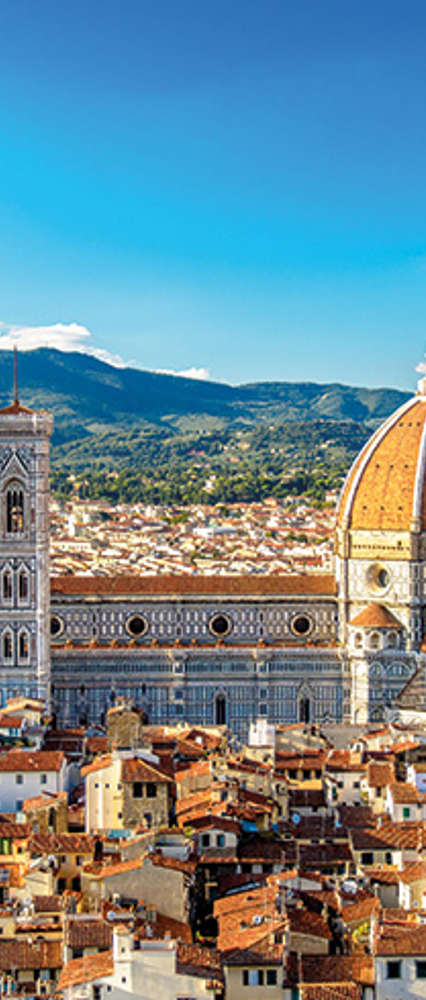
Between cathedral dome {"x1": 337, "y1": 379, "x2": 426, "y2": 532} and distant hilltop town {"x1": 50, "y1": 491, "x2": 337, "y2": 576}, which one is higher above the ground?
distant hilltop town {"x1": 50, "y1": 491, "x2": 337, "y2": 576}

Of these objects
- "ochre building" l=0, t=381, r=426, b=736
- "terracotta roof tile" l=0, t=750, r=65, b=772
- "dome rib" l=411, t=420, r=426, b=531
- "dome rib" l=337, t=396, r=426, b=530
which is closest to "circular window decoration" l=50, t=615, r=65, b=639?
"ochre building" l=0, t=381, r=426, b=736

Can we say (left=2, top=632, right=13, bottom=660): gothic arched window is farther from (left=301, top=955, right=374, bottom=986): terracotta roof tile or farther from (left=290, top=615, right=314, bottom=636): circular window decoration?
(left=301, top=955, right=374, bottom=986): terracotta roof tile

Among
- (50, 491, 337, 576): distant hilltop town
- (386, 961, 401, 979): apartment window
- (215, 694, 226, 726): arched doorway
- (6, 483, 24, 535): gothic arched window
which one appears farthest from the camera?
(50, 491, 337, 576): distant hilltop town

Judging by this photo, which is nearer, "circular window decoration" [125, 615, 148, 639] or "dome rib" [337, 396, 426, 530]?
"circular window decoration" [125, 615, 148, 639]

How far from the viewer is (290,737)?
144 ft

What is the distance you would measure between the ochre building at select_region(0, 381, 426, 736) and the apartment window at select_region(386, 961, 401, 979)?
27.2m

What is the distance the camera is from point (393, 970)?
2411 centimetres

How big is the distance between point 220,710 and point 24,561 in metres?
7.98

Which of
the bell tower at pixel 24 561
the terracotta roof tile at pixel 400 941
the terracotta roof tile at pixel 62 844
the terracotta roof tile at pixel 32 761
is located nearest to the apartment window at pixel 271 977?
the terracotta roof tile at pixel 400 941

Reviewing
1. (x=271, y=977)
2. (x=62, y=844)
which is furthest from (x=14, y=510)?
(x=271, y=977)

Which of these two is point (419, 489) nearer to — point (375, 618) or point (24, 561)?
point (375, 618)

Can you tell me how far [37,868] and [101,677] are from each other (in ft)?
76.7

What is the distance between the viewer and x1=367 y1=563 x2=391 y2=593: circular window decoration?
176ft

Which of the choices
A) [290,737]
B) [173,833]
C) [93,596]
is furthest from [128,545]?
[173,833]
